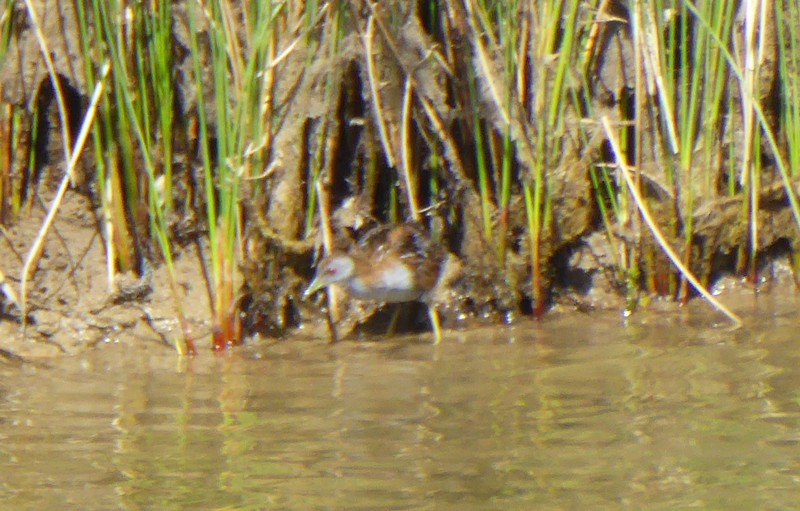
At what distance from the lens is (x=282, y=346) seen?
432 cm

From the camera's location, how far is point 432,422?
10.5 ft

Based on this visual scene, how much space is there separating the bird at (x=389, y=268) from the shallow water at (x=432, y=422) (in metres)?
0.19

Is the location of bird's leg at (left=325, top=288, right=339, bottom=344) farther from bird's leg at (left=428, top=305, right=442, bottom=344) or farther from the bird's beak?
bird's leg at (left=428, top=305, right=442, bottom=344)

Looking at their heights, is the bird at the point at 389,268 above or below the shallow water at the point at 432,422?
above

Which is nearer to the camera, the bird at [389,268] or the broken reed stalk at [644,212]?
the broken reed stalk at [644,212]

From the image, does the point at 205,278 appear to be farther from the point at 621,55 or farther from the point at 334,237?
the point at 621,55

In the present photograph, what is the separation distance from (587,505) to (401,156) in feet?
6.45

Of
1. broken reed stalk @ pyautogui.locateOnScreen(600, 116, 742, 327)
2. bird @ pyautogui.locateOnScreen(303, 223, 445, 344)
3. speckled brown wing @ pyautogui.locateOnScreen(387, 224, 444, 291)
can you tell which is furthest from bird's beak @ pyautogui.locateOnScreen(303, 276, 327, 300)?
broken reed stalk @ pyautogui.locateOnScreen(600, 116, 742, 327)

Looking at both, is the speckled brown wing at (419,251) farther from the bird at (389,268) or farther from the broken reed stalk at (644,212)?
the broken reed stalk at (644,212)

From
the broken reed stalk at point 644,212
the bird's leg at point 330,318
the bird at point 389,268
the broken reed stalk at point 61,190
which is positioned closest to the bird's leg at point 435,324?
the bird at point 389,268

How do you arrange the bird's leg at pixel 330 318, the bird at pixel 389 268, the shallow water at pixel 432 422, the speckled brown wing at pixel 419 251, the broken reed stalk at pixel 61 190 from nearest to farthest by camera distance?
the shallow water at pixel 432 422 < the broken reed stalk at pixel 61 190 < the bird at pixel 389 268 < the speckled brown wing at pixel 419 251 < the bird's leg at pixel 330 318

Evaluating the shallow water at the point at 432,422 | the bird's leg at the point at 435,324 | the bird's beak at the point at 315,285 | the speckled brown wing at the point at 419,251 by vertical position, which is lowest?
the shallow water at the point at 432,422

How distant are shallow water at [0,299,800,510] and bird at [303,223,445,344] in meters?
0.19

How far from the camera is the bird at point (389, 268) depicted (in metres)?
4.28
